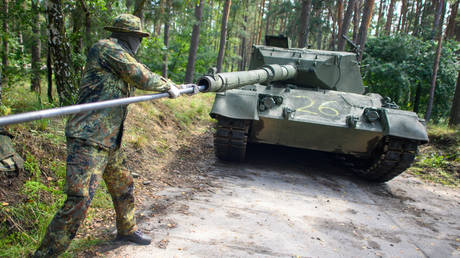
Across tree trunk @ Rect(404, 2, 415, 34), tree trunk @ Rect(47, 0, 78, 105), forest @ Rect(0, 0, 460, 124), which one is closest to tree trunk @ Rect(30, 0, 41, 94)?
forest @ Rect(0, 0, 460, 124)

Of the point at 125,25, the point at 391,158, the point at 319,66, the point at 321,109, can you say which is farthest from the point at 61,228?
the point at 319,66

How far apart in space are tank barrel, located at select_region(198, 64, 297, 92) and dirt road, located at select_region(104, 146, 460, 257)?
138cm

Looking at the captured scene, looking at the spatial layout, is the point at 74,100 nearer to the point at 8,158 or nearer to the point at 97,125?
the point at 8,158

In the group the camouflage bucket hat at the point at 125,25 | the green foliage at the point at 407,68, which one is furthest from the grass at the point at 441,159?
the camouflage bucket hat at the point at 125,25

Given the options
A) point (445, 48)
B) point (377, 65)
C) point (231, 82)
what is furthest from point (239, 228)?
point (445, 48)

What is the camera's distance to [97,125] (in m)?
2.50

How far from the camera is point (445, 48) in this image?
1484 centimetres

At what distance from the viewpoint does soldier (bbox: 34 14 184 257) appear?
2.41 metres

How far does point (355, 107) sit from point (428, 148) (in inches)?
180

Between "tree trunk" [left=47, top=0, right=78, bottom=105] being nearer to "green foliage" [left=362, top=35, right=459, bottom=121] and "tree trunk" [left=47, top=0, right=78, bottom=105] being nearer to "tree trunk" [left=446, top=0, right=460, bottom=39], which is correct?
"green foliage" [left=362, top=35, right=459, bottom=121]

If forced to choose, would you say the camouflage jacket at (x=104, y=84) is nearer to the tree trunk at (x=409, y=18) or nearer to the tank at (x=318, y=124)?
the tank at (x=318, y=124)

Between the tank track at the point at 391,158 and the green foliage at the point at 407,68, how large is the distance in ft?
29.8

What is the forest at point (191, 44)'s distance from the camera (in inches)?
218

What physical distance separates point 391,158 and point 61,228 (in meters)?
4.82
